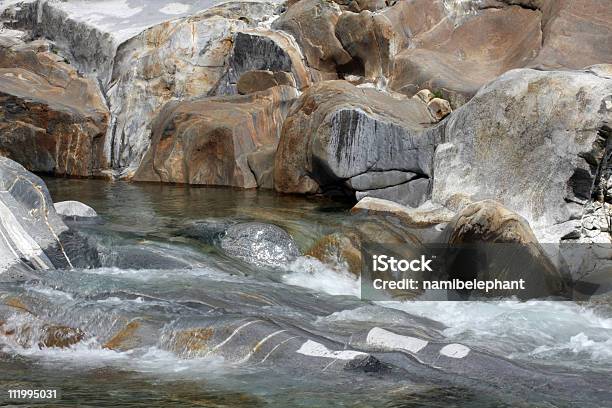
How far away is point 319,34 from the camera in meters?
17.0

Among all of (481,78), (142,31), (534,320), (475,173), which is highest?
(142,31)

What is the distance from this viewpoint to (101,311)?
5.91m

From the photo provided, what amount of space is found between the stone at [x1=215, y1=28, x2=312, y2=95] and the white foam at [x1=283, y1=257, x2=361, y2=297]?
811 cm

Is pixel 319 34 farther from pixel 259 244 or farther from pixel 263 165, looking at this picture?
pixel 259 244

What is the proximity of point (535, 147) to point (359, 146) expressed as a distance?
2919 millimetres

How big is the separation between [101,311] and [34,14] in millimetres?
17551

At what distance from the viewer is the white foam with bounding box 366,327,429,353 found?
547 centimetres

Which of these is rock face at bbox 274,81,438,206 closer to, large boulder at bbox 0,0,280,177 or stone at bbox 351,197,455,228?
stone at bbox 351,197,455,228

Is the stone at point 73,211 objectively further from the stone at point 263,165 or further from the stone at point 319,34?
the stone at point 319,34

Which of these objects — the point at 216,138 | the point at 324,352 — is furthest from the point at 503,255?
the point at 216,138

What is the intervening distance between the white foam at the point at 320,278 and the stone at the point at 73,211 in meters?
2.94

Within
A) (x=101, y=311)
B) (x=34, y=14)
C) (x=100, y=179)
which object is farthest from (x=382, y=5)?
(x=101, y=311)

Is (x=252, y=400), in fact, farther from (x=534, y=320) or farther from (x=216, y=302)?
(x=534, y=320)

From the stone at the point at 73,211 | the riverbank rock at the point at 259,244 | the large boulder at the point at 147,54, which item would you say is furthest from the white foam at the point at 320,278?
the large boulder at the point at 147,54
